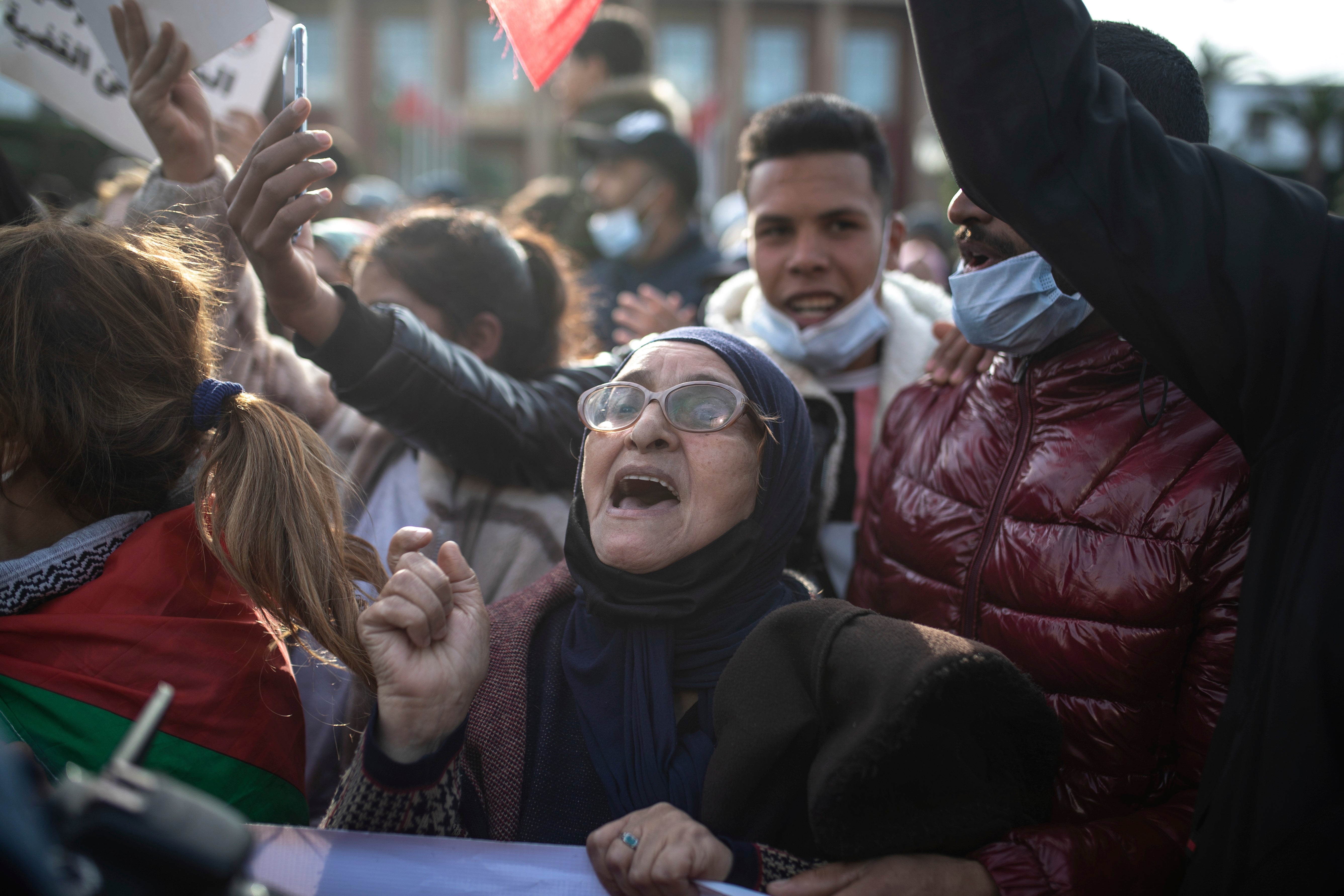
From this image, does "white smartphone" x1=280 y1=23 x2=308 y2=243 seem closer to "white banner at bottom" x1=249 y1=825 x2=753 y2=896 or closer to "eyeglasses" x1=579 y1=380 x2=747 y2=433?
"eyeglasses" x1=579 y1=380 x2=747 y2=433

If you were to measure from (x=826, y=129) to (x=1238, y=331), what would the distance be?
6.44 feet

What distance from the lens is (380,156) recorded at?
108 feet

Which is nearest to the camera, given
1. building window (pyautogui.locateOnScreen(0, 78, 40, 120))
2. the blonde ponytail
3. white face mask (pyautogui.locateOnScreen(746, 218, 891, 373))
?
the blonde ponytail

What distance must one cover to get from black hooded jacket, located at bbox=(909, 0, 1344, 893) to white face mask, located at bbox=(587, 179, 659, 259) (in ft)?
12.4

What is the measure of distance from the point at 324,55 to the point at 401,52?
9.26 ft

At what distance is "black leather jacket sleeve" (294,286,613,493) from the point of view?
2154 millimetres

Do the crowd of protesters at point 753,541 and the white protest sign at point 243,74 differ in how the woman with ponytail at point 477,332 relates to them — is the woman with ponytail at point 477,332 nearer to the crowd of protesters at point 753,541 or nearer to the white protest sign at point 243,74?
the crowd of protesters at point 753,541

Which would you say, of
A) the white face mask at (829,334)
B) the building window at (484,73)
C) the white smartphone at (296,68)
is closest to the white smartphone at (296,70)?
the white smartphone at (296,68)

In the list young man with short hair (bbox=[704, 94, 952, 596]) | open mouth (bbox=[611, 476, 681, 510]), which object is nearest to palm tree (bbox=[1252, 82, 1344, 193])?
young man with short hair (bbox=[704, 94, 952, 596])

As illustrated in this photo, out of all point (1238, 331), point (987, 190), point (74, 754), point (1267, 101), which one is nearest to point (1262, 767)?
point (1238, 331)

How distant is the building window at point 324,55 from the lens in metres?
33.2

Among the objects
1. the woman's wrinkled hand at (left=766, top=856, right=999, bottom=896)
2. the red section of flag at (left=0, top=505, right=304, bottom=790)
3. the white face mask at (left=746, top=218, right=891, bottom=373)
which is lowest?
the woman's wrinkled hand at (left=766, top=856, right=999, bottom=896)

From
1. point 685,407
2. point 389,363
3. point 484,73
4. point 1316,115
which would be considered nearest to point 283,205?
point 389,363

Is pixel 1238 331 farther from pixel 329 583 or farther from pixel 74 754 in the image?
pixel 74 754
